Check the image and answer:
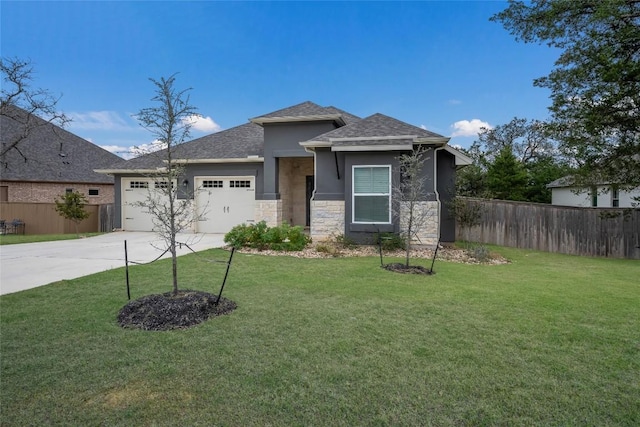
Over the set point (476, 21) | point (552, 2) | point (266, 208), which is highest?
point (476, 21)

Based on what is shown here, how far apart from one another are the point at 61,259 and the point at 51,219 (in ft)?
35.3

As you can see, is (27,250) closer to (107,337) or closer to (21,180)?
(107,337)

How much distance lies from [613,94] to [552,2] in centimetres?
261

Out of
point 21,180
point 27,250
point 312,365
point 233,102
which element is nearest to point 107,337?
point 312,365

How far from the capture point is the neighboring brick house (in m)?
19.5

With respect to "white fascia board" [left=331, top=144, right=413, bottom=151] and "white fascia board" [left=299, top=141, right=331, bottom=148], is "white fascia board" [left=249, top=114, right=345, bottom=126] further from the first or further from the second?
"white fascia board" [left=331, top=144, right=413, bottom=151]

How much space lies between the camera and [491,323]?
4348 mm

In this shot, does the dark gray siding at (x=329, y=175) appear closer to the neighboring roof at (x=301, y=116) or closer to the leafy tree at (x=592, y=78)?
the neighboring roof at (x=301, y=116)

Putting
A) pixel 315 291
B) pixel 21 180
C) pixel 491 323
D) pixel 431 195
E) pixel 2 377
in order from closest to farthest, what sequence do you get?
1. pixel 2 377
2. pixel 491 323
3. pixel 315 291
4. pixel 431 195
5. pixel 21 180

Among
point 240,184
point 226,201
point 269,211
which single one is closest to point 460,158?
point 269,211

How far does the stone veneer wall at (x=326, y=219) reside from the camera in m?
11.3

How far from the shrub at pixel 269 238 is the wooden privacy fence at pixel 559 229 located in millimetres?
6623

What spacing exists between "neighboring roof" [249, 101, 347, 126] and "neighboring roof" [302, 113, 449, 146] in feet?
5.28

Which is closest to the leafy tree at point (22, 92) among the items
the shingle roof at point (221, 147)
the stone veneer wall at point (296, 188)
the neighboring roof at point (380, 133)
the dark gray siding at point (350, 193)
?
the shingle roof at point (221, 147)
